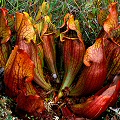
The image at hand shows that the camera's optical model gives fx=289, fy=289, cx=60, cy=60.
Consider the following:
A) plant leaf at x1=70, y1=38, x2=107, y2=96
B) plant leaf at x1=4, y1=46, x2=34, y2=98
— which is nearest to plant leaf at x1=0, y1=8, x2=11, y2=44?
plant leaf at x1=4, y1=46, x2=34, y2=98

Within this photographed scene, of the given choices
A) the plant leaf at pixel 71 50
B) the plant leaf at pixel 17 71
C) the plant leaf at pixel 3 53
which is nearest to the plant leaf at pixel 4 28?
the plant leaf at pixel 3 53

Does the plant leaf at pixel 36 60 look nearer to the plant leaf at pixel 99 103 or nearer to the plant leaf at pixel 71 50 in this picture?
the plant leaf at pixel 71 50

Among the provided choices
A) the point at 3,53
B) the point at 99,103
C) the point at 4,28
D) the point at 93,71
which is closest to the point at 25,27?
the point at 4,28

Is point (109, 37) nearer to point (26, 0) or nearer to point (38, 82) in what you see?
point (38, 82)

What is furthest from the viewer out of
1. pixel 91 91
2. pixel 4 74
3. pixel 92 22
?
pixel 92 22

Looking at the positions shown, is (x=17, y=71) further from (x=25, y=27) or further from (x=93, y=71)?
(x=93, y=71)

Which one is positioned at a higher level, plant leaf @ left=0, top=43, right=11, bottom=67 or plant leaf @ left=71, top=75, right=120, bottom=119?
plant leaf @ left=0, top=43, right=11, bottom=67

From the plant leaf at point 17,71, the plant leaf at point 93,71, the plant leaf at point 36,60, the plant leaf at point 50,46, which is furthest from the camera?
the plant leaf at point 50,46

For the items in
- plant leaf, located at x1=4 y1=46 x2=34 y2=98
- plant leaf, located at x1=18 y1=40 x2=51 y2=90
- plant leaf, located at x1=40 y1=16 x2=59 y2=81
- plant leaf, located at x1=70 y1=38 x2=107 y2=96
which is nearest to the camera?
plant leaf, located at x1=4 y1=46 x2=34 y2=98

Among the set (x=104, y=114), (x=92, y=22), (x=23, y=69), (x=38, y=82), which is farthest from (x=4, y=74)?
(x=92, y=22)

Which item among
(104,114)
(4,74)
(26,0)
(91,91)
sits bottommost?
(104,114)

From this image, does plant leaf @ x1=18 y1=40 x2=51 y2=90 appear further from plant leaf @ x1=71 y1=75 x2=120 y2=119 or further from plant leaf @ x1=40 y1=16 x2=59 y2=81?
plant leaf @ x1=71 y1=75 x2=120 y2=119
